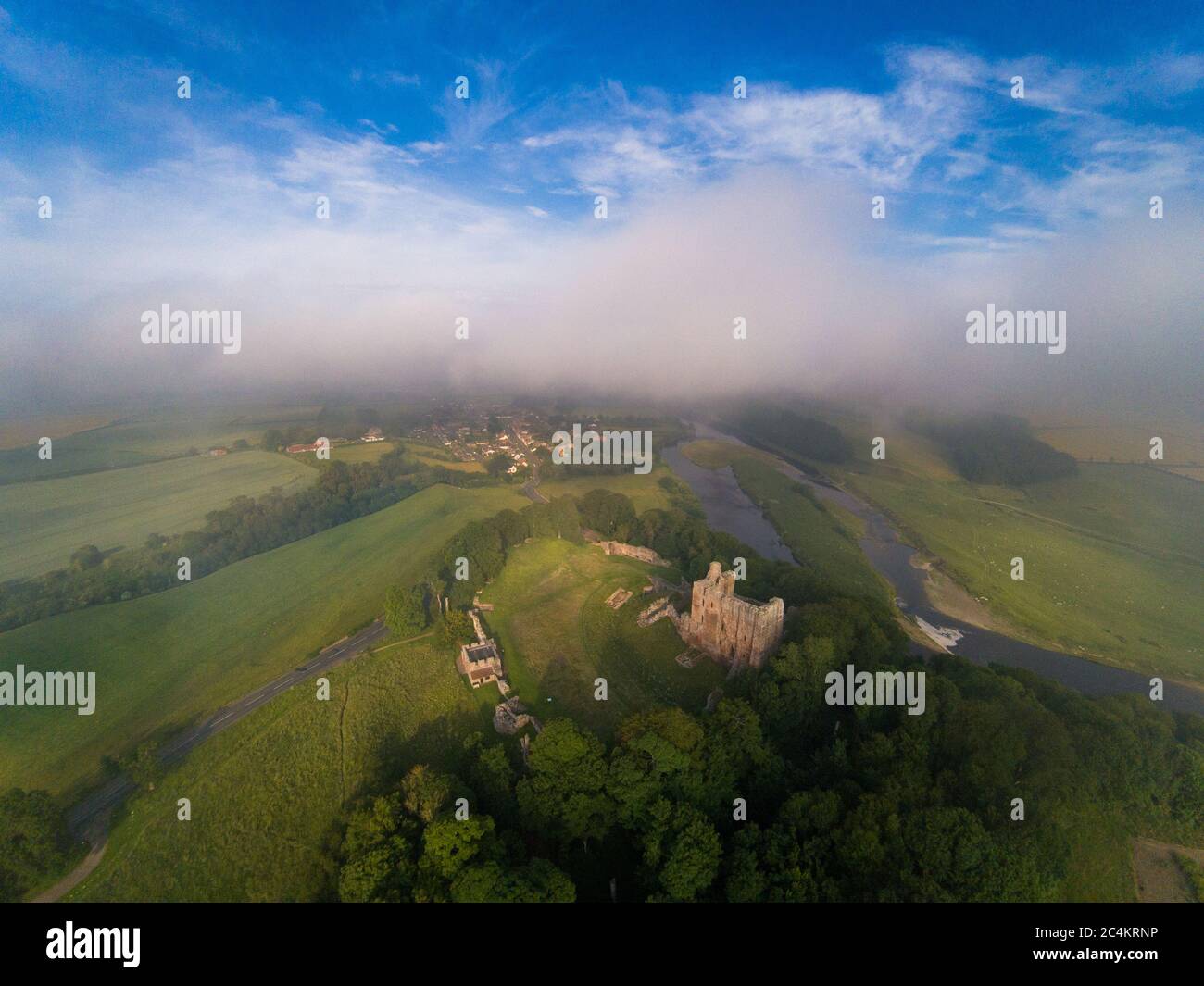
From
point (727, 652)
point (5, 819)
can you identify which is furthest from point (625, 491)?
point (5, 819)

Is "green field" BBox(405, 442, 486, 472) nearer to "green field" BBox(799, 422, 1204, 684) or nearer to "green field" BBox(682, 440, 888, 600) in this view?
"green field" BBox(682, 440, 888, 600)

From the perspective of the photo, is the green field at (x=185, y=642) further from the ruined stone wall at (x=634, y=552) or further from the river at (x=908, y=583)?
the river at (x=908, y=583)

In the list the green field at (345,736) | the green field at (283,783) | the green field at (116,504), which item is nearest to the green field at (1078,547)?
the green field at (345,736)

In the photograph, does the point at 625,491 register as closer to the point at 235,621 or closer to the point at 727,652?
the point at 727,652

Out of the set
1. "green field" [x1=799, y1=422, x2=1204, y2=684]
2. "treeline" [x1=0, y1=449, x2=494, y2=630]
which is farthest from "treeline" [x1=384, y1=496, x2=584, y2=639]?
"green field" [x1=799, y1=422, x2=1204, y2=684]

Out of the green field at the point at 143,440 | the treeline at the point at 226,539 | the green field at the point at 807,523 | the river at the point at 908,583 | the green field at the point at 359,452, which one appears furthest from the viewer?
the green field at the point at 359,452

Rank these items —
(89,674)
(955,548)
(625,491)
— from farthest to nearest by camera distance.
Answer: (625,491)
(955,548)
(89,674)
